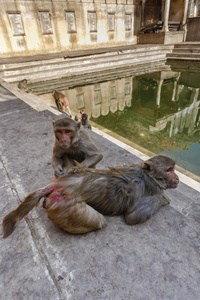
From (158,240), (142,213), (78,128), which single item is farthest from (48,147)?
(158,240)

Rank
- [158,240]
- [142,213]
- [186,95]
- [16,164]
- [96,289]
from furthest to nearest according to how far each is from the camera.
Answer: [186,95], [16,164], [142,213], [158,240], [96,289]

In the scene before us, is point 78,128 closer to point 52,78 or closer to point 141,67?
point 52,78

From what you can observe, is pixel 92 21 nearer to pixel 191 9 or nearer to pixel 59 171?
pixel 191 9

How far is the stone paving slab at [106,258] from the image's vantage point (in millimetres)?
1454

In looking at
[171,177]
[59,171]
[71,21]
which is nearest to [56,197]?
[59,171]

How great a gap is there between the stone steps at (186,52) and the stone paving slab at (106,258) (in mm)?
15940

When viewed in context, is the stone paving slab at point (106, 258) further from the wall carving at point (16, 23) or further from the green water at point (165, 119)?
the wall carving at point (16, 23)

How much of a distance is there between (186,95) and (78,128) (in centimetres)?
859

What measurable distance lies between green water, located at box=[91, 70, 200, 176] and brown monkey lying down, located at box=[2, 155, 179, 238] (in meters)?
2.96

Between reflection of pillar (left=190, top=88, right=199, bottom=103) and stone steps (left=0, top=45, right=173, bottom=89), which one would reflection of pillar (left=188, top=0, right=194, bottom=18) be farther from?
reflection of pillar (left=190, top=88, right=199, bottom=103)

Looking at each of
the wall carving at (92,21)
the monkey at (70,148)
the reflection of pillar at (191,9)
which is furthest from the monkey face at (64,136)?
the reflection of pillar at (191,9)

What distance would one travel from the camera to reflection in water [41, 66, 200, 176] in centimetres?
559

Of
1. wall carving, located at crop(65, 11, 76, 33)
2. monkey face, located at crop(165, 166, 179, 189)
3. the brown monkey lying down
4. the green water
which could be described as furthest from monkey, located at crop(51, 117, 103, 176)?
wall carving, located at crop(65, 11, 76, 33)

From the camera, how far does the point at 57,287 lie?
1475mm
